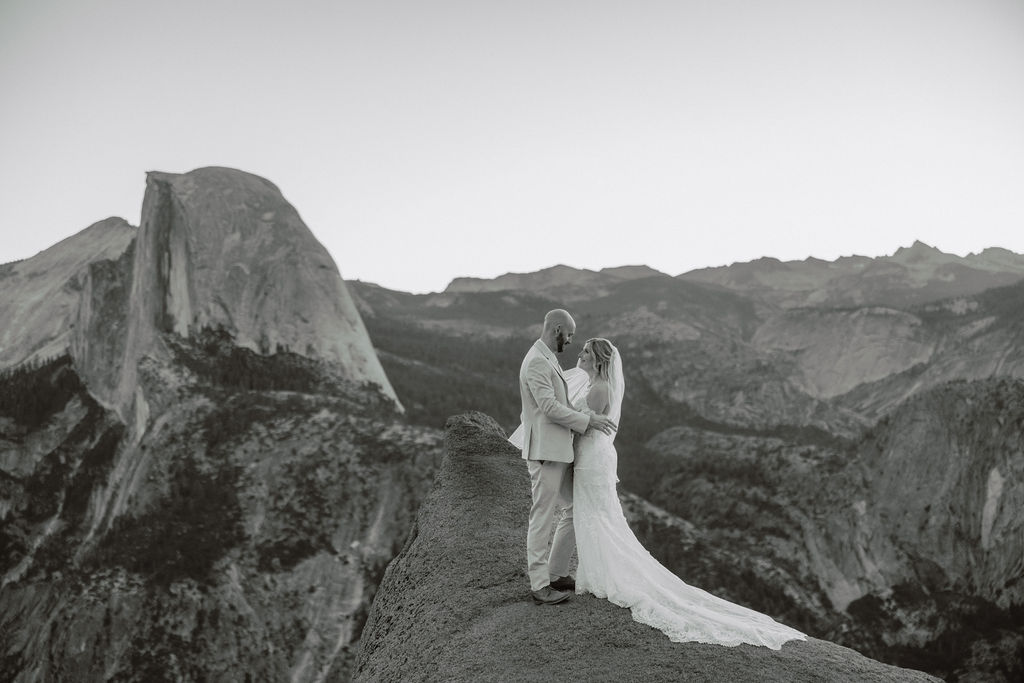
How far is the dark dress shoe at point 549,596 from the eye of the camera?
817 cm

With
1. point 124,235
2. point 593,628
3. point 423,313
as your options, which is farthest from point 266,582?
point 423,313

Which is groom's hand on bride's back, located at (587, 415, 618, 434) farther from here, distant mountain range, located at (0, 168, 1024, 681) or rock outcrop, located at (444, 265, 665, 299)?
rock outcrop, located at (444, 265, 665, 299)

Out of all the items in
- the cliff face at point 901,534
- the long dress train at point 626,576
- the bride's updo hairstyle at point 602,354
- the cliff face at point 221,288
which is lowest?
the cliff face at point 901,534

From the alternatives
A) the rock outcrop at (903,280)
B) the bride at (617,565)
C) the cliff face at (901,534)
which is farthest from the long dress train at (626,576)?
the rock outcrop at (903,280)

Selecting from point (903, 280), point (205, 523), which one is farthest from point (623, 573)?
point (903, 280)

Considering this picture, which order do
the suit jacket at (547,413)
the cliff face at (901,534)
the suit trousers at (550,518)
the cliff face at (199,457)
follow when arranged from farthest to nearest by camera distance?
the cliff face at (901,534) → the cliff face at (199,457) → the suit trousers at (550,518) → the suit jacket at (547,413)

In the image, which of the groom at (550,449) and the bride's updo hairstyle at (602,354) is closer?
the groom at (550,449)

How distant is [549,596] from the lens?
8266 millimetres

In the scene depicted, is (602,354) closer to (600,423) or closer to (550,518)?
(600,423)

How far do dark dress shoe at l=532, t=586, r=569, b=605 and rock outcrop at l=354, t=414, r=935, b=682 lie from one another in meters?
0.08

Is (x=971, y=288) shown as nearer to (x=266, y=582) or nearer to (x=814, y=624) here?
(x=814, y=624)

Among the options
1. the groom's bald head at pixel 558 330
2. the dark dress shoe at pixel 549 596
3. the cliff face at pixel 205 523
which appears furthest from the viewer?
the cliff face at pixel 205 523

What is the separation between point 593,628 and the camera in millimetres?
7512

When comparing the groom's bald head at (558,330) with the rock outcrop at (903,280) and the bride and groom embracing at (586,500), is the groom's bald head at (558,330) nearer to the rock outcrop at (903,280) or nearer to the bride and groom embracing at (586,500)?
the bride and groom embracing at (586,500)
